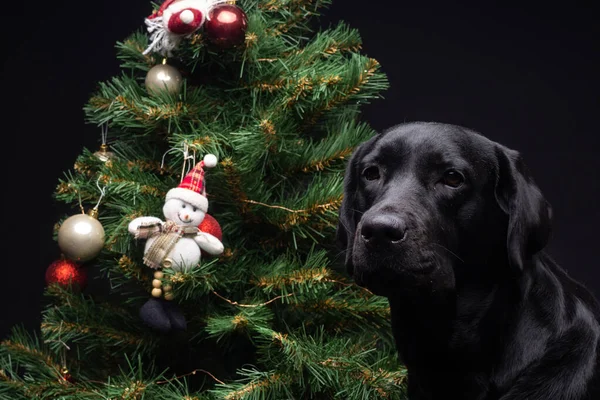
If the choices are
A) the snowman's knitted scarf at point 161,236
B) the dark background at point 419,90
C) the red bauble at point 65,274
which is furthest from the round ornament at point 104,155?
the dark background at point 419,90

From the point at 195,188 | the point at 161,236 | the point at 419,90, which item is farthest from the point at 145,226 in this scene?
the point at 419,90

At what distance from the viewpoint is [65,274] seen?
293 centimetres

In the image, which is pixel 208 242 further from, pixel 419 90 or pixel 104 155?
pixel 419 90

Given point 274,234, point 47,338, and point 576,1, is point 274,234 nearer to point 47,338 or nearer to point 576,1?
point 47,338

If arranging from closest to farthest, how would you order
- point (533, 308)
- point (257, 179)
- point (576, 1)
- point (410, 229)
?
1. point (410, 229)
2. point (533, 308)
3. point (257, 179)
4. point (576, 1)

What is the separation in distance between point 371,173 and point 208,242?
1.91ft

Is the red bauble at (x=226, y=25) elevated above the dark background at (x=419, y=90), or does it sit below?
above

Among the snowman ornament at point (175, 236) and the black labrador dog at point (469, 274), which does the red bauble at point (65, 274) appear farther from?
the black labrador dog at point (469, 274)

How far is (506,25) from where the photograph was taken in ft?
12.8

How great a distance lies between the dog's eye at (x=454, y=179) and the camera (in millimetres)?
2156

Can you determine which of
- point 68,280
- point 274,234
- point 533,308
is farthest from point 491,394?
point 68,280

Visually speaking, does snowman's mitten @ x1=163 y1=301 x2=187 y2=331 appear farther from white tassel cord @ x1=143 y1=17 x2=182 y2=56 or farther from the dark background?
the dark background

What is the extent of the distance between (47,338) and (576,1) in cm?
256

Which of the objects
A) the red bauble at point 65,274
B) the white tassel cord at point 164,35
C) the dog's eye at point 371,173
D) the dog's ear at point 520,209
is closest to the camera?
the dog's ear at point 520,209
